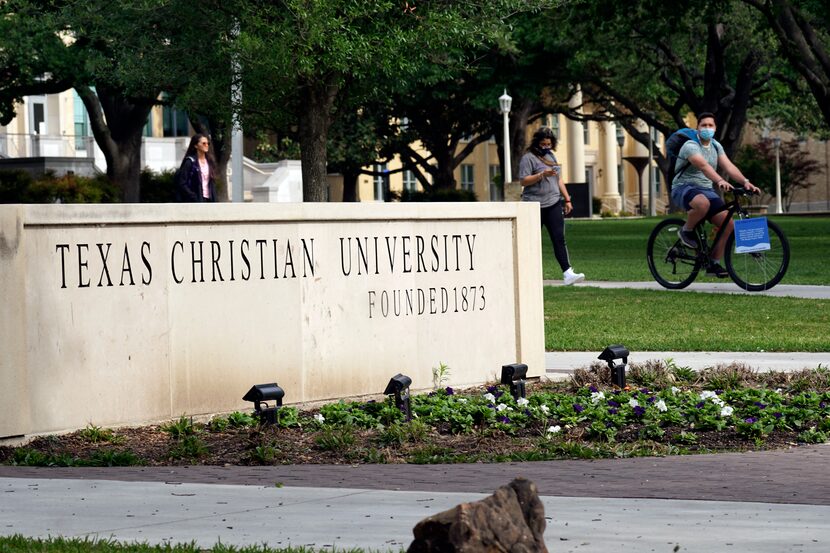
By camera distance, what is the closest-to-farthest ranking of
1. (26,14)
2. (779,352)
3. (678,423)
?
(678,423) < (779,352) < (26,14)

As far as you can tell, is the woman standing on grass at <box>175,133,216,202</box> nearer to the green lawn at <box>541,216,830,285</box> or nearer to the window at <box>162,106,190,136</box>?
the green lawn at <box>541,216,830,285</box>

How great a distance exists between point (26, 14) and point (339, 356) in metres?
27.6

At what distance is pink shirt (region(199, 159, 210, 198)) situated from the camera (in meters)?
16.1

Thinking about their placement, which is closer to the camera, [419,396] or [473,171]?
[419,396]

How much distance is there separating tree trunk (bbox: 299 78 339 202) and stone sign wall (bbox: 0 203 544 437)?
56.6 ft

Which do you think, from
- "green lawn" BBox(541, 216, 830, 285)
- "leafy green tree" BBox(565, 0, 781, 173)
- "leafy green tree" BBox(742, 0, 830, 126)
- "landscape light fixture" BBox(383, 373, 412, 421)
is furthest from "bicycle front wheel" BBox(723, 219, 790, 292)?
"leafy green tree" BBox(565, 0, 781, 173)

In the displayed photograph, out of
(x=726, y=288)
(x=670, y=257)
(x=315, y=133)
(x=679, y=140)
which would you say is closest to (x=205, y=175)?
(x=679, y=140)

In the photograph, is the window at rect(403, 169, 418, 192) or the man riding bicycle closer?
the man riding bicycle

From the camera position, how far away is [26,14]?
35.5 meters

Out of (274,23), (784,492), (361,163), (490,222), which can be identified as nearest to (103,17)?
(274,23)

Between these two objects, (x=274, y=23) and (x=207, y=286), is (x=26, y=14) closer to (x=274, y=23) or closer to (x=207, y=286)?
(x=274, y=23)

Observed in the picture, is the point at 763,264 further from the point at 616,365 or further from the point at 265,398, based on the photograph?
the point at 265,398

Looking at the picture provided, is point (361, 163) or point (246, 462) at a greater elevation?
point (361, 163)

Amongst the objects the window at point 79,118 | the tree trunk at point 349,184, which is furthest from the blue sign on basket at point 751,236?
the tree trunk at point 349,184
